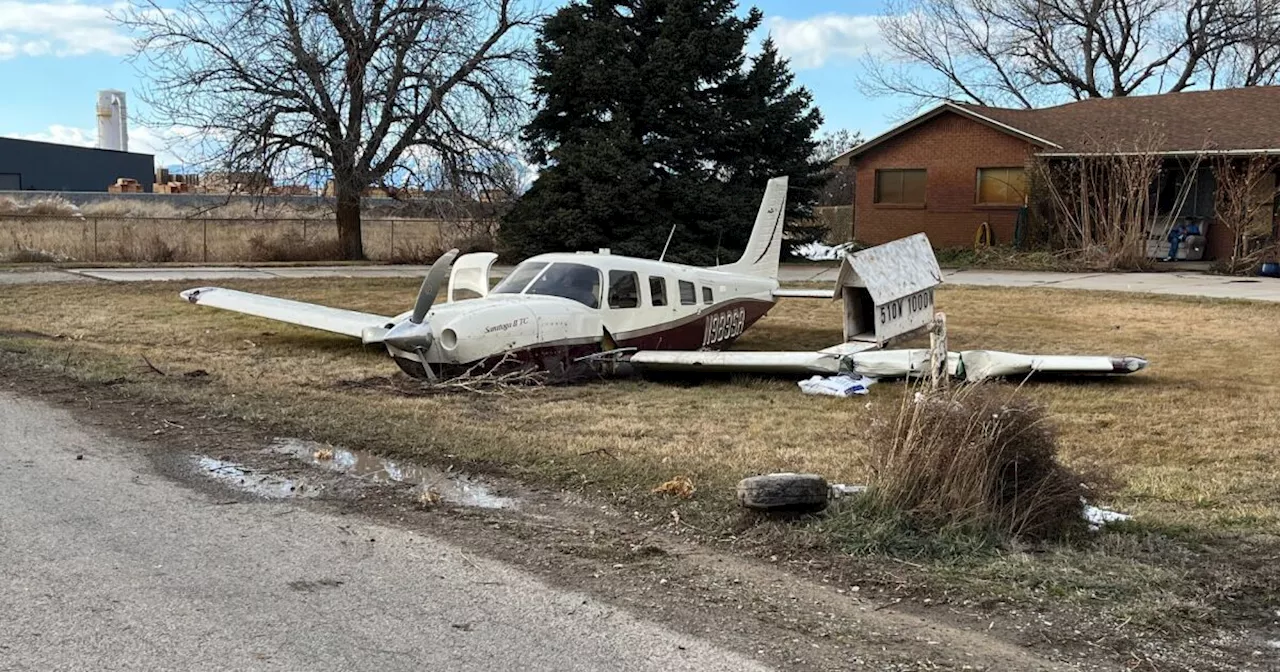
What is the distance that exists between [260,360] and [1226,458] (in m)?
10.2

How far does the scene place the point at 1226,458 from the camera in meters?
7.61

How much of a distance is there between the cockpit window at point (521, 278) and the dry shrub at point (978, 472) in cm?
655

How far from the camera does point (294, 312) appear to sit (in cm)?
1365

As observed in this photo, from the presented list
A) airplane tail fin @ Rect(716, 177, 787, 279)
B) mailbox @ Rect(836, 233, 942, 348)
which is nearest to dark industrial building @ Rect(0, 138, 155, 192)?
airplane tail fin @ Rect(716, 177, 787, 279)

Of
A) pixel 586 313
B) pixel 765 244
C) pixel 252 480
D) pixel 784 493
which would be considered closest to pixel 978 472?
pixel 784 493

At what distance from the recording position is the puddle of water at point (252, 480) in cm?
654

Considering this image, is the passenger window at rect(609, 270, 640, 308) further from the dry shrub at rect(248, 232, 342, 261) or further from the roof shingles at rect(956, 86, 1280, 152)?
the dry shrub at rect(248, 232, 342, 261)

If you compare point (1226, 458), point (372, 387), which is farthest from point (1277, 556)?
point (372, 387)

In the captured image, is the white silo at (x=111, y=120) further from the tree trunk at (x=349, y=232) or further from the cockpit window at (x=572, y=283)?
the cockpit window at (x=572, y=283)

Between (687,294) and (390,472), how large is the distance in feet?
21.6

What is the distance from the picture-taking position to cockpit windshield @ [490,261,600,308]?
37.8ft

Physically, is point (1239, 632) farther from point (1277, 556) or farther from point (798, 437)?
point (798, 437)

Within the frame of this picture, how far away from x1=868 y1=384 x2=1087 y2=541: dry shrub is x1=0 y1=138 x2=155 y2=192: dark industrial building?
255 feet

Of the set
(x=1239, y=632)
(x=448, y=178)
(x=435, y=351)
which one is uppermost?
(x=448, y=178)
